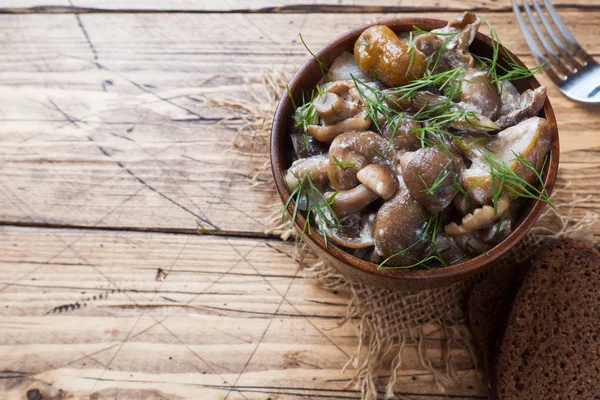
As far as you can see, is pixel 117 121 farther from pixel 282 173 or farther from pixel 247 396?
pixel 247 396

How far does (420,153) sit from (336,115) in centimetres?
28

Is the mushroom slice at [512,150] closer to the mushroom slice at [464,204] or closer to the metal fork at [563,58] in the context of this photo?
the mushroom slice at [464,204]

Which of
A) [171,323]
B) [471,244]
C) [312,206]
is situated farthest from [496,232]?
[171,323]

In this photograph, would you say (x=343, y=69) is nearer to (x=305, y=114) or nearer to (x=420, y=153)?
(x=305, y=114)

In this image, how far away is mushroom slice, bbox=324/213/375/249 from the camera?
163 cm

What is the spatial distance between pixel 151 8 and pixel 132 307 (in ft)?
4.09

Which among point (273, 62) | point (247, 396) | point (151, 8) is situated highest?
point (151, 8)

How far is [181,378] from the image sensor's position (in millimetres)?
2141

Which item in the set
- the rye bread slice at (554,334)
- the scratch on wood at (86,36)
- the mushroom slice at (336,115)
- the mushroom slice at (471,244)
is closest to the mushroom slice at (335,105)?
the mushroom slice at (336,115)

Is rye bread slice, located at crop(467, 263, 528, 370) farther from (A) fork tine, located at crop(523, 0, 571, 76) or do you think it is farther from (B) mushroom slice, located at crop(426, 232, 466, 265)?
(A) fork tine, located at crop(523, 0, 571, 76)

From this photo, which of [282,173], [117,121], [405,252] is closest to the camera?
[405,252]

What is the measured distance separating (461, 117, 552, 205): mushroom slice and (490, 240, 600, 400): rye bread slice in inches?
21.4

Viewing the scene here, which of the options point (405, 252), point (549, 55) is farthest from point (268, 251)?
point (549, 55)

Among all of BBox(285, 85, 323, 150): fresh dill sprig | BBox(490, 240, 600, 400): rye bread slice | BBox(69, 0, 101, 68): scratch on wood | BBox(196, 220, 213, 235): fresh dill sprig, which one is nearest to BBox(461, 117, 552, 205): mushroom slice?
BBox(285, 85, 323, 150): fresh dill sprig
